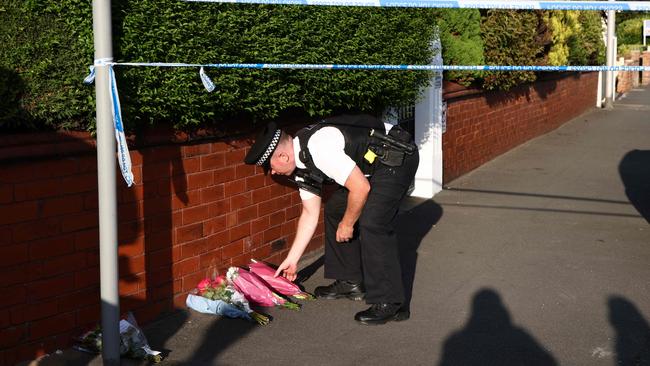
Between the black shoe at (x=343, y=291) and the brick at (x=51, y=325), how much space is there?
2.04m

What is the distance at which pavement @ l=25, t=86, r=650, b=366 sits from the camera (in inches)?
212

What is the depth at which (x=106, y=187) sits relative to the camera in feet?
15.2

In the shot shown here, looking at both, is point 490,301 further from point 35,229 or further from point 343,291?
point 35,229

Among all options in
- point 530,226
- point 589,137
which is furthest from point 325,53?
point 589,137

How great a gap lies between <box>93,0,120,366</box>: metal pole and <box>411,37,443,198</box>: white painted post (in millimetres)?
6501

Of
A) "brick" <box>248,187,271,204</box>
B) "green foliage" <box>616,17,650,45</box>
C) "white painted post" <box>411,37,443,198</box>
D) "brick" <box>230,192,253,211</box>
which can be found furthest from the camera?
"green foliage" <box>616,17,650,45</box>

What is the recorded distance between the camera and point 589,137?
59.6ft

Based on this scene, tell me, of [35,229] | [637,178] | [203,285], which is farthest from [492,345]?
[637,178]

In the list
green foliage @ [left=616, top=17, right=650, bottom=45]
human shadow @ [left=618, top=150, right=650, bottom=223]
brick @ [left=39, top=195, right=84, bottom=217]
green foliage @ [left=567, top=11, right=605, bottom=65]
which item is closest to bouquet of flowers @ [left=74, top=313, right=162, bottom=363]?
brick @ [left=39, top=195, right=84, bottom=217]

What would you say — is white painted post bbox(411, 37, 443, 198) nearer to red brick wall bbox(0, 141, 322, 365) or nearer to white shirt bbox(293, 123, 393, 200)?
red brick wall bbox(0, 141, 322, 365)

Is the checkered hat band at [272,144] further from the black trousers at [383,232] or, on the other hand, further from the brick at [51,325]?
the brick at [51,325]

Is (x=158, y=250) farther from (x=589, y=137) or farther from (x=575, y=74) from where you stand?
(x=575, y=74)

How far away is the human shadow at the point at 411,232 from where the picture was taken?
7.16 m

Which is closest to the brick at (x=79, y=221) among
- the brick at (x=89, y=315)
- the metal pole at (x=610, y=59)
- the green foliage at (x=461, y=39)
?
the brick at (x=89, y=315)
